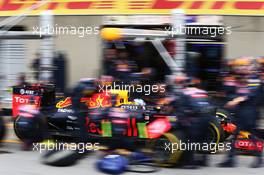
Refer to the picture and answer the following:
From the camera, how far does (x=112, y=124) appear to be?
7770 millimetres

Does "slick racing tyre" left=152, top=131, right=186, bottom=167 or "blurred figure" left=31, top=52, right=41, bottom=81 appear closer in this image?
"slick racing tyre" left=152, top=131, right=186, bottom=167

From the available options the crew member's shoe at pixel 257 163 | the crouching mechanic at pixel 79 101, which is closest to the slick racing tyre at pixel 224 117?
the crew member's shoe at pixel 257 163

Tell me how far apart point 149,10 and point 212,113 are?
20.5 feet

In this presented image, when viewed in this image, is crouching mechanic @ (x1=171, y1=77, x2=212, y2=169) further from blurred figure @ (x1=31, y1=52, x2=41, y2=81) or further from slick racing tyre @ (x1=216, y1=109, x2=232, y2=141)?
blurred figure @ (x1=31, y1=52, x2=41, y2=81)

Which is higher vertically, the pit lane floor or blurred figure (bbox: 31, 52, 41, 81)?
blurred figure (bbox: 31, 52, 41, 81)

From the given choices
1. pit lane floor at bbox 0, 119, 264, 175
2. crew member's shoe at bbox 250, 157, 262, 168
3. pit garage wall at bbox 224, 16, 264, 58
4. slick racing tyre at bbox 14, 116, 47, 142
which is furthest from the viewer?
pit garage wall at bbox 224, 16, 264, 58

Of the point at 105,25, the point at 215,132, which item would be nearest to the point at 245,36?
the point at 105,25

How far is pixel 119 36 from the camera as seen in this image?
9273mm

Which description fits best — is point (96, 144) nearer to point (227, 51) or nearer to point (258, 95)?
Answer: point (258, 95)

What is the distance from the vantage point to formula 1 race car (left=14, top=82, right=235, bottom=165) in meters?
7.69

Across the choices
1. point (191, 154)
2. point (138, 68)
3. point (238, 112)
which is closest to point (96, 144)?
point (191, 154)

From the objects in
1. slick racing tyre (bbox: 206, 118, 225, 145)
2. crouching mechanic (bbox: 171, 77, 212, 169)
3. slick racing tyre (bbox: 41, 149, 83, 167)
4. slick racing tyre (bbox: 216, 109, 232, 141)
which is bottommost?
slick racing tyre (bbox: 41, 149, 83, 167)

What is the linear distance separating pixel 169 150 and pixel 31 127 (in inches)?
104

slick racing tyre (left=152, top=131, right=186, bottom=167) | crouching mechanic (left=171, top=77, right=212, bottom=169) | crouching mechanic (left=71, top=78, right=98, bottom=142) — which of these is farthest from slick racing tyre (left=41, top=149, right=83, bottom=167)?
crouching mechanic (left=171, top=77, right=212, bottom=169)
